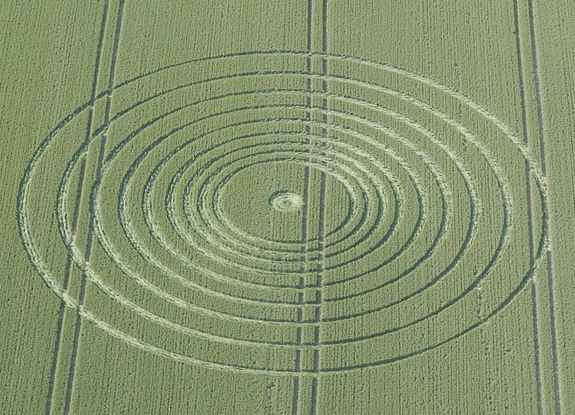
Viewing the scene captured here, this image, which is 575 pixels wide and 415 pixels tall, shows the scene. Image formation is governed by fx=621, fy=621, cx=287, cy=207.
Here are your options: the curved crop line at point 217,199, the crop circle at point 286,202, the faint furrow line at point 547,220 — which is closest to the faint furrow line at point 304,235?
the crop circle at point 286,202

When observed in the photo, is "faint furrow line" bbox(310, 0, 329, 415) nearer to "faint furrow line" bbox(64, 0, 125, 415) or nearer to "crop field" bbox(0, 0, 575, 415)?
"crop field" bbox(0, 0, 575, 415)

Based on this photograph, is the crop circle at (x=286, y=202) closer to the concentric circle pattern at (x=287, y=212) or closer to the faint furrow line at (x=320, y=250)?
the concentric circle pattern at (x=287, y=212)

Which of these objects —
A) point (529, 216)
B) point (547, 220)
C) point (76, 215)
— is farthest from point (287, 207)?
point (547, 220)

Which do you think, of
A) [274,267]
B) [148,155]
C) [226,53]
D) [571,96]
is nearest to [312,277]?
[274,267]

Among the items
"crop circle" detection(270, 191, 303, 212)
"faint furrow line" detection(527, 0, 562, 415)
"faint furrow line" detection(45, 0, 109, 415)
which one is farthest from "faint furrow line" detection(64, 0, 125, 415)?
"faint furrow line" detection(527, 0, 562, 415)

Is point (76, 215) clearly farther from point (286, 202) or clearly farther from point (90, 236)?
point (286, 202)

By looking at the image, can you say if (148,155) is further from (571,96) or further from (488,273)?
(571,96)
